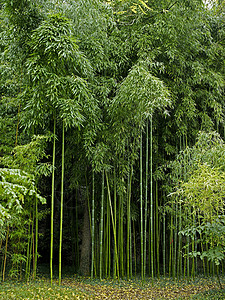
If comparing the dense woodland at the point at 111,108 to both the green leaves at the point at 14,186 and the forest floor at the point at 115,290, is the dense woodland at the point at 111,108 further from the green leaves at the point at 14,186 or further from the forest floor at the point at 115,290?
the green leaves at the point at 14,186

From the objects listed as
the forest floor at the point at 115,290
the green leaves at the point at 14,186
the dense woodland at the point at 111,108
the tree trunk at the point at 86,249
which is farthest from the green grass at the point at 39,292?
the green leaves at the point at 14,186

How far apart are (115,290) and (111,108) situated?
2740 mm

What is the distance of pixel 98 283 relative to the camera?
4.97 meters

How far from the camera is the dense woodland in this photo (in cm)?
426

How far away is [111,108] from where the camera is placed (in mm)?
4914

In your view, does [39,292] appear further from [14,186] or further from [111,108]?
[111,108]

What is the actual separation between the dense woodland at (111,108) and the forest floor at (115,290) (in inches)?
10.3

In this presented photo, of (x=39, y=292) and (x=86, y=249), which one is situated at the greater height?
(x=86, y=249)

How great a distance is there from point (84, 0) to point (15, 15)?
41.5 inches

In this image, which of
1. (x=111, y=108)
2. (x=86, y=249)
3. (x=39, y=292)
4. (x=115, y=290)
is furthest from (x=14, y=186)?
(x=86, y=249)

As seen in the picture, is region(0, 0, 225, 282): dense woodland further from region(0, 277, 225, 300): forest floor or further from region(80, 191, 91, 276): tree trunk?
region(0, 277, 225, 300): forest floor

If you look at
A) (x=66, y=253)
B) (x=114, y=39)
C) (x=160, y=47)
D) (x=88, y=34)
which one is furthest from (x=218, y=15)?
(x=66, y=253)

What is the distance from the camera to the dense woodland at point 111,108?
4258mm

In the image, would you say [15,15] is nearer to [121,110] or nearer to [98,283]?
[121,110]
